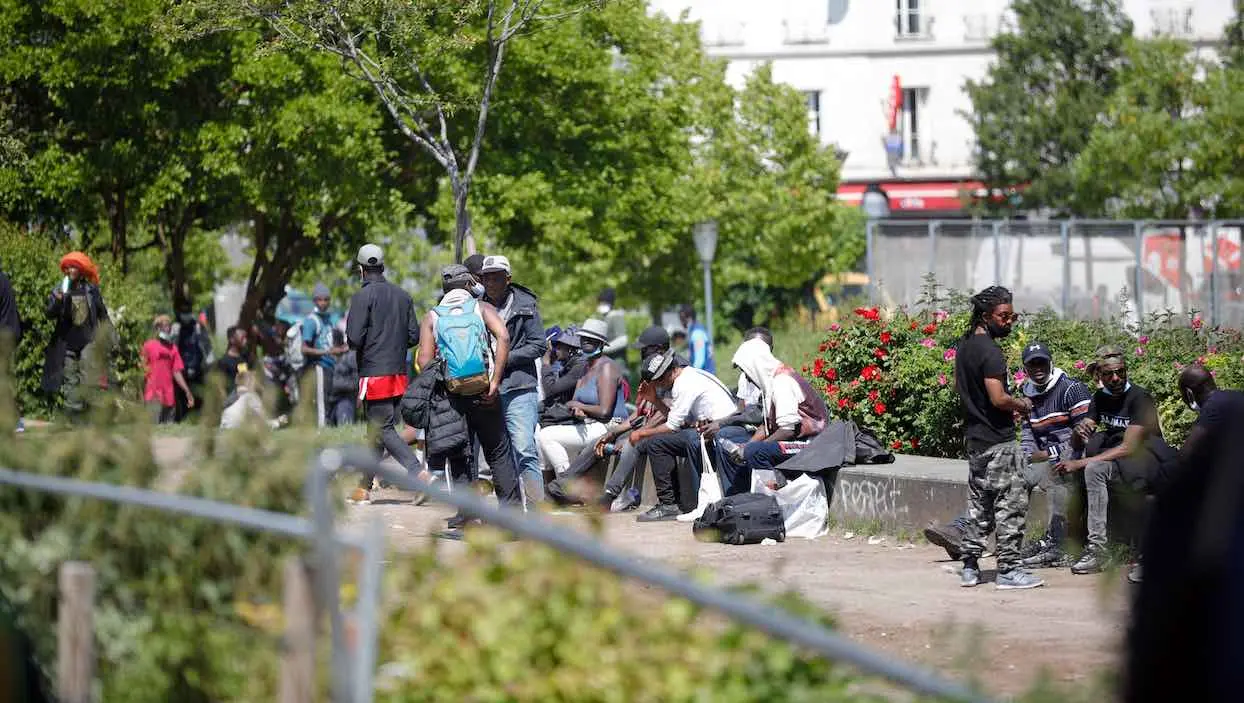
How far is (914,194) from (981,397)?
4424cm

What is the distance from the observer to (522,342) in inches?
454

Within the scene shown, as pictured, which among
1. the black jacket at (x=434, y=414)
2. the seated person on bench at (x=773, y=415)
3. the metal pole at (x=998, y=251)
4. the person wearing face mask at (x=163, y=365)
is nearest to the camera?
the black jacket at (x=434, y=414)

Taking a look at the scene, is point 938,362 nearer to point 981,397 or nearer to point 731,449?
point 731,449

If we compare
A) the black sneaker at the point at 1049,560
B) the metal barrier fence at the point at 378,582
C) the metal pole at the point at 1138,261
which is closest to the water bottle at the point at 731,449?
the black sneaker at the point at 1049,560

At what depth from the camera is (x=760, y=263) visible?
4025 centimetres

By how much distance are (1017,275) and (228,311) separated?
103ft

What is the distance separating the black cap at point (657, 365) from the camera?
1257 centimetres

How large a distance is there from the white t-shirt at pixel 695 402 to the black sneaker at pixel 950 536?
9.37ft

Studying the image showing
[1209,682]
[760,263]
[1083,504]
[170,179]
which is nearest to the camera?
[1209,682]

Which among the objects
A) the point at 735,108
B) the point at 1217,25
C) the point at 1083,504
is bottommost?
the point at 1083,504

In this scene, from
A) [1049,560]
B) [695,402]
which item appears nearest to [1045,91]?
[695,402]

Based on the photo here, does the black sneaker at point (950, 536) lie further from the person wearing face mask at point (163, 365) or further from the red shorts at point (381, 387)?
the person wearing face mask at point (163, 365)

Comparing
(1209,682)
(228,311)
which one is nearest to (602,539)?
(1209,682)

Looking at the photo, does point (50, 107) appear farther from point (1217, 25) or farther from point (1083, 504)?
point (1217, 25)
